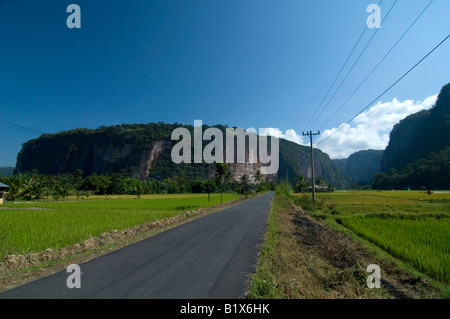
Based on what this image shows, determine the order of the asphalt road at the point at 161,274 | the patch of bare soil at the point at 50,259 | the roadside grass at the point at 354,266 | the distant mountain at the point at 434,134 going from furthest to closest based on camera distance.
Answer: the distant mountain at the point at 434,134 → the patch of bare soil at the point at 50,259 → the roadside grass at the point at 354,266 → the asphalt road at the point at 161,274

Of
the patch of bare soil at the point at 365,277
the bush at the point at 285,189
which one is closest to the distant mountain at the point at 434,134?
the bush at the point at 285,189

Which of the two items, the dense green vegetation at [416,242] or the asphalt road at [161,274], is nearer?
the asphalt road at [161,274]

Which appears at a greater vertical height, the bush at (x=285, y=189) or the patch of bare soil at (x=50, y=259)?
the patch of bare soil at (x=50, y=259)

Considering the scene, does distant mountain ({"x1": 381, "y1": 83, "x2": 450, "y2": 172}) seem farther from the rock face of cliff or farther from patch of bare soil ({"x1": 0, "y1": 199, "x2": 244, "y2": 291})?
patch of bare soil ({"x1": 0, "y1": 199, "x2": 244, "y2": 291})

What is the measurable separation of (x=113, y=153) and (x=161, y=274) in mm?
134994

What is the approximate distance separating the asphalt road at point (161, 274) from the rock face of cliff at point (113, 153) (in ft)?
347

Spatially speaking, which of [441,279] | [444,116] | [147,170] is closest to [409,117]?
[444,116]

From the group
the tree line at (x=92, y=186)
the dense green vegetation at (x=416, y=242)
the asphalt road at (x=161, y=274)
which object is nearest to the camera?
the asphalt road at (x=161, y=274)

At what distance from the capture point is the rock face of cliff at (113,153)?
11844 centimetres

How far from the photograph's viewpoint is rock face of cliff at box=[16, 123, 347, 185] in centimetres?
11844

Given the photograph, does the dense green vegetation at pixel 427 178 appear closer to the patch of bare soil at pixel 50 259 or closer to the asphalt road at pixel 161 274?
the asphalt road at pixel 161 274

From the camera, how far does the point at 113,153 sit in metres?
124

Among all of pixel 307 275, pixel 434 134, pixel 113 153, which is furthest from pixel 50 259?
pixel 434 134

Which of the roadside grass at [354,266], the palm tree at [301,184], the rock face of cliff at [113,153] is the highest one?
the rock face of cliff at [113,153]
